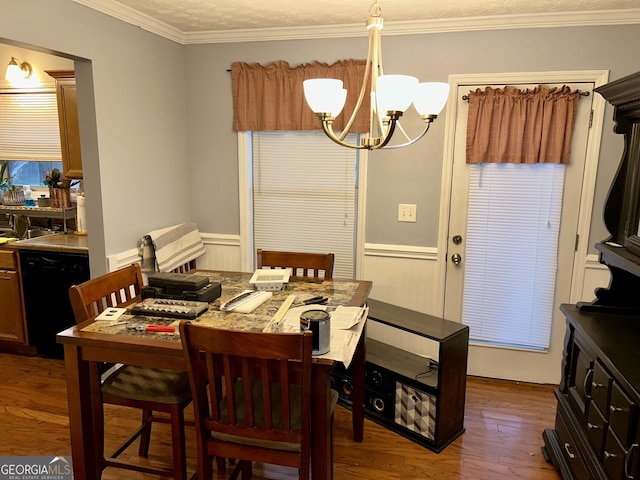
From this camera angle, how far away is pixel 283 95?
3295 mm

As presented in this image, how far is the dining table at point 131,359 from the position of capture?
1.64 meters

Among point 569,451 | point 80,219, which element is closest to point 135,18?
point 80,219

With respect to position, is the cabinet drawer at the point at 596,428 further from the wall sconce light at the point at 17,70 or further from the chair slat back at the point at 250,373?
the wall sconce light at the point at 17,70

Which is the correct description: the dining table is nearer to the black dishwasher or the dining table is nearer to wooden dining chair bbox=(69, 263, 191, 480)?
wooden dining chair bbox=(69, 263, 191, 480)

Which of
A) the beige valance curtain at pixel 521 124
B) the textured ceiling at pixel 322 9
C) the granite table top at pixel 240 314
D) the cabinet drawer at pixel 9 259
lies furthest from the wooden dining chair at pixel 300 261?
the cabinet drawer at pixel 9 259

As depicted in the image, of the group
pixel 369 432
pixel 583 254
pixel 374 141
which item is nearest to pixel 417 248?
pixel 583 254

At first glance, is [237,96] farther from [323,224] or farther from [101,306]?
[101,306]

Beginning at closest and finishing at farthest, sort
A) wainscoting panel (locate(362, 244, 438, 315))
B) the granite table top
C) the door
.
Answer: the granite table top → the door → wainscoting panel (locate(362, 244, 438, 315))

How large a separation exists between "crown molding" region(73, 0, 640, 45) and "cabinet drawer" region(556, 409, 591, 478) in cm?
225

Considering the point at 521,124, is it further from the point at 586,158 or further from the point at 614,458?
the point at 614,458

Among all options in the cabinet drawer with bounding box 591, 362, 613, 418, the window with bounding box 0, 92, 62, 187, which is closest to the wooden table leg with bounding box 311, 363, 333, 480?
the cabinet drawer with bounding box 591, 362, 613, 418

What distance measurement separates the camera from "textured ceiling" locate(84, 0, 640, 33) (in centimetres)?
263

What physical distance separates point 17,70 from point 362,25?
2865 millimetres

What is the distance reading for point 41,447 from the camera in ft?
8.02
